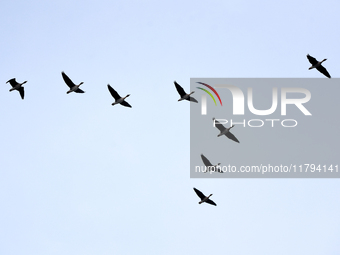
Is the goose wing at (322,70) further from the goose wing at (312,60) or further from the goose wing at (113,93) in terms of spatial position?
the goose wing at (113,93)

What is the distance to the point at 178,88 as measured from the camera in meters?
71.5

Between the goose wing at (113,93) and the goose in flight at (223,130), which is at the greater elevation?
the goose wing at (113,93)

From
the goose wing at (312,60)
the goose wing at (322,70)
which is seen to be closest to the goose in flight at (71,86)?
the goose wing at (312,60)

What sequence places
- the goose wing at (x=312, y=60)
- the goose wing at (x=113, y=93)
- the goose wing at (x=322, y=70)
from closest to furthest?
the goose wing at (x=312, y=60)
the goose wing at (x=322, y=70)
the goose wing at (x=113, y=93)

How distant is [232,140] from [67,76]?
18278 millimetres

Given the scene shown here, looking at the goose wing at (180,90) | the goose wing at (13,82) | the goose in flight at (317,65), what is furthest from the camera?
the goose wing at (13,82)

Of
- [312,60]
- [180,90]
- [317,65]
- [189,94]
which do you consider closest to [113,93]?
[180,90]

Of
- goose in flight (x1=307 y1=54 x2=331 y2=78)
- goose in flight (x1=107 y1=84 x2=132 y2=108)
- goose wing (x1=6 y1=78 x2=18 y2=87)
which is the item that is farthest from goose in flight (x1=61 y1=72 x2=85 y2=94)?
goose in flight (x1=307 y1=54 x2=331 y2=78)

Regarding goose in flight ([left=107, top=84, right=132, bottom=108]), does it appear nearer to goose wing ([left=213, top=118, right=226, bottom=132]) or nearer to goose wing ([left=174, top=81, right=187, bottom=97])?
goose wing ([left=174, top=81, right=187, bottom=97])

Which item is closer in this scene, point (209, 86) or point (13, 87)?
point (13, 87)

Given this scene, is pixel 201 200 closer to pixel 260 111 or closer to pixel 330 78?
pixel 260 111

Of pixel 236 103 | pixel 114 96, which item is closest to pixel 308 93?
pixel 236 103

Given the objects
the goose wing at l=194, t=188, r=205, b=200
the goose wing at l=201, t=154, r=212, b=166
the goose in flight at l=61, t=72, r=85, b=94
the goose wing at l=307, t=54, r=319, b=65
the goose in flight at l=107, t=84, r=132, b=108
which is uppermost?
the goose wing at l=307, t=54, r=319, b=65

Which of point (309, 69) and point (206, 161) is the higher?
point (309, 69)
